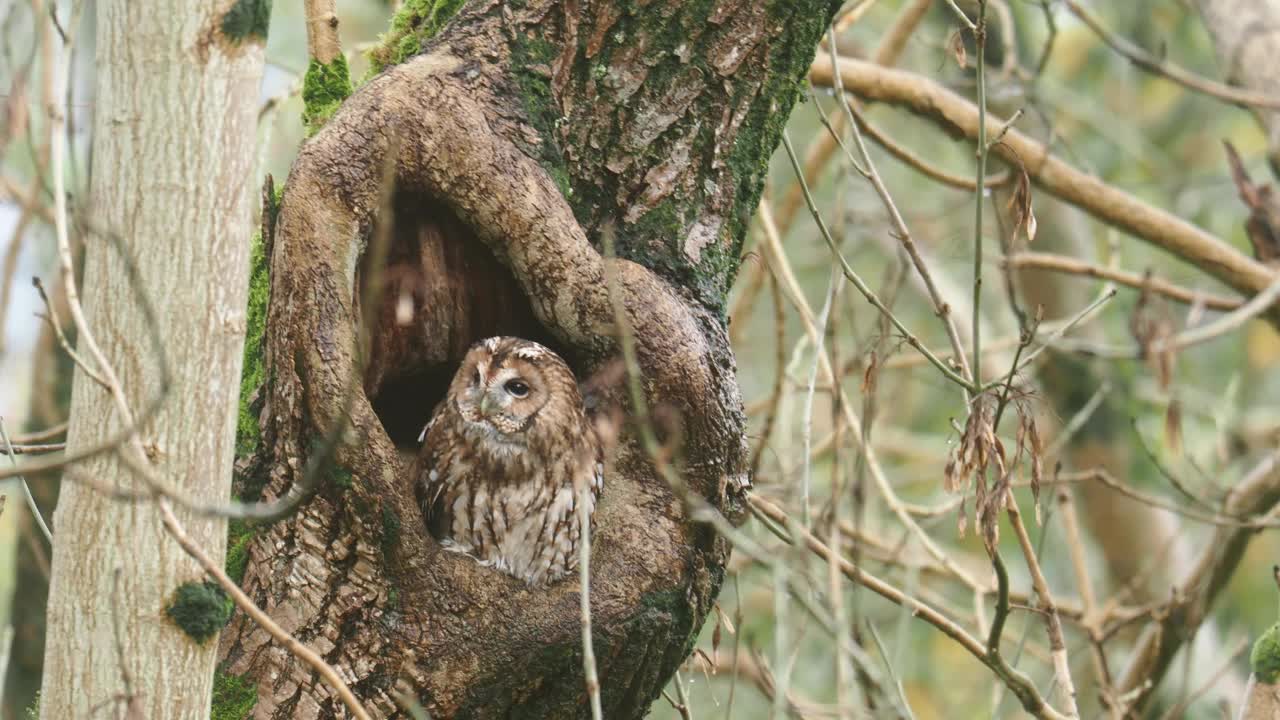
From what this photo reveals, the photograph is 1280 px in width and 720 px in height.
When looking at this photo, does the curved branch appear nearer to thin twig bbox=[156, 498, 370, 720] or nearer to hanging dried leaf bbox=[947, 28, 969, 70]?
hanging dried leaf bbox=[947, 28, 969, 70]

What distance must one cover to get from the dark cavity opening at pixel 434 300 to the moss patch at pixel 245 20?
0.83 metres

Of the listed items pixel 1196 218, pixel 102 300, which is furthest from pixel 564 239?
pixel 1196 218

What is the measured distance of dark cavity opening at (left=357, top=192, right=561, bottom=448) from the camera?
284 centimetres

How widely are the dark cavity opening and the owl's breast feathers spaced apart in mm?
225

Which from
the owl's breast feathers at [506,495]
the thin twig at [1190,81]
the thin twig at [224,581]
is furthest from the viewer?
the thin twig at [1190,81]

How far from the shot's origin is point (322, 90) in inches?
118

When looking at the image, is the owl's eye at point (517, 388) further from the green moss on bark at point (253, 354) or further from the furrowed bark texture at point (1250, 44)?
the furrowed bark texture at point (1250, 44)

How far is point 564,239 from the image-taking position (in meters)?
2.71

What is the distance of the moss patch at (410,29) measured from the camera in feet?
9.90

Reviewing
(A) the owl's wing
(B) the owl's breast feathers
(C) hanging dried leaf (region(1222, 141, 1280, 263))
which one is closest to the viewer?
(B) the owl's breast feathers

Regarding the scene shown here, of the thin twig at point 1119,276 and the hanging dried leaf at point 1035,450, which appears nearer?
the hanging dried leaf at point 1035,450

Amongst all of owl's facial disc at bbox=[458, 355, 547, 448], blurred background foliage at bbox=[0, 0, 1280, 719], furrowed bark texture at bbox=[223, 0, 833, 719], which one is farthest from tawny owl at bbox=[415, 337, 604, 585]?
blurred background foliage at bbox=[0, 0, 1280, 719]

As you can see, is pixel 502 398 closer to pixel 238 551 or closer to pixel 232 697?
pixel 238 551

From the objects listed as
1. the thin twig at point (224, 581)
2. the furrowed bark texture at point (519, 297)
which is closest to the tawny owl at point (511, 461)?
the furrowed bark texture at point (519, 297)
